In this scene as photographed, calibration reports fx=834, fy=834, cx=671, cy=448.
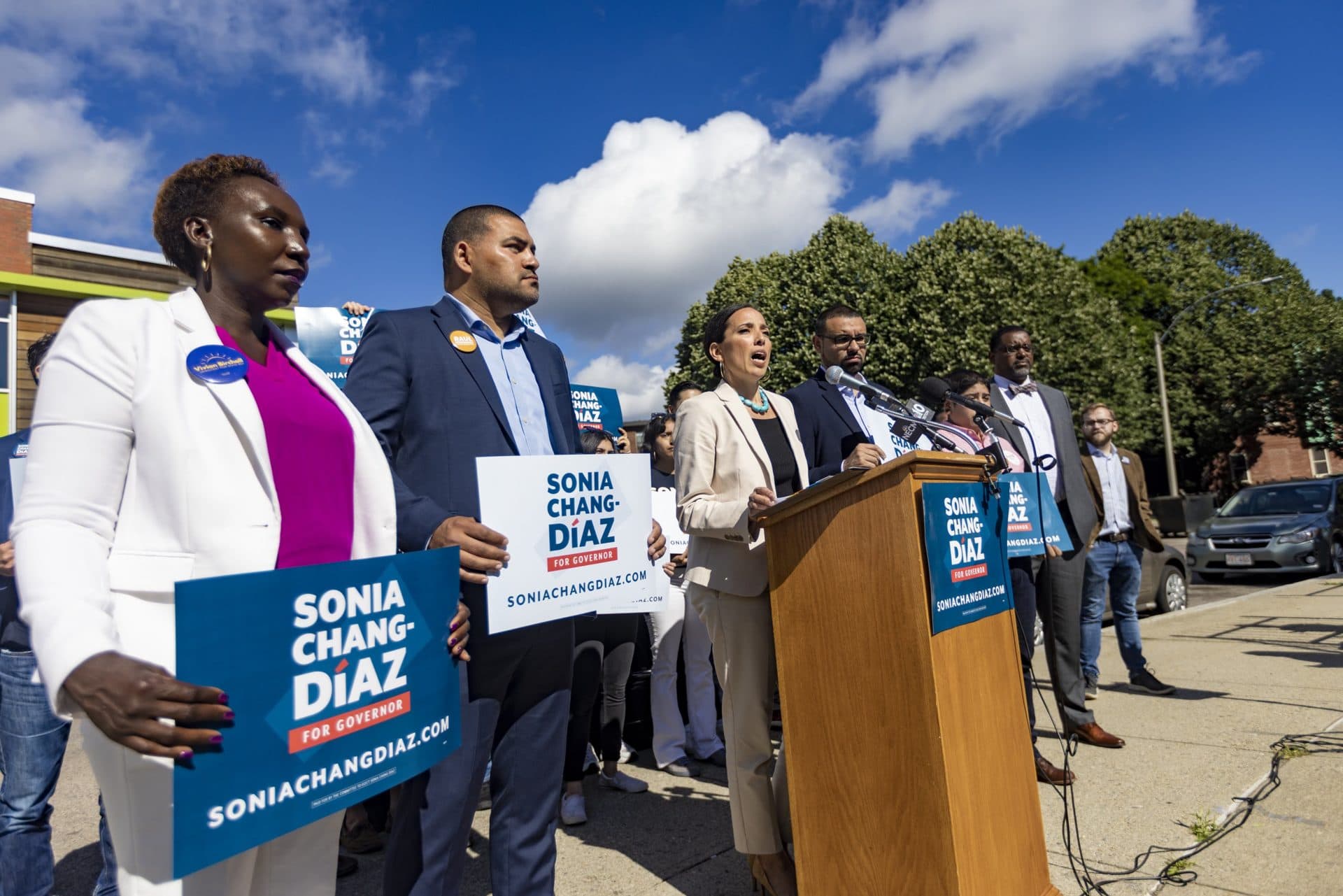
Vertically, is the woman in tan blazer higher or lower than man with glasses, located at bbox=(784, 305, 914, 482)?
lower

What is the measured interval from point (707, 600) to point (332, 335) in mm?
3805

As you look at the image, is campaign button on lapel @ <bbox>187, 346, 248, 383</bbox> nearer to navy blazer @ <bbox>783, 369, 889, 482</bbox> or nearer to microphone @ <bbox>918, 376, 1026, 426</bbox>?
navy blazer @ <bbox>783, 369, 889, 482</bbox>

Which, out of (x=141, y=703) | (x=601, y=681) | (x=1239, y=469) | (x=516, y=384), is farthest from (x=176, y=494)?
(x=1239, y=469)

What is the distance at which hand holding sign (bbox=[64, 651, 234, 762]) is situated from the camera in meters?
1.16

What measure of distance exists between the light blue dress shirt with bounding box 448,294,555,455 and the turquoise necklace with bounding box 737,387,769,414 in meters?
1.04

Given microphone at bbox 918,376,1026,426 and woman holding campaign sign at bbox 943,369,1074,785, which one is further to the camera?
woman holding campaign sign at bbox 943,369,1074,785

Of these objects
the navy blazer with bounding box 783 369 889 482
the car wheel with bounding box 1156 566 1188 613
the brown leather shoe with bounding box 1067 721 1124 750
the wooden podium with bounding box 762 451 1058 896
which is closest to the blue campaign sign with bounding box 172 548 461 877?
the wooden podium with bounding box 762 451 1058 896

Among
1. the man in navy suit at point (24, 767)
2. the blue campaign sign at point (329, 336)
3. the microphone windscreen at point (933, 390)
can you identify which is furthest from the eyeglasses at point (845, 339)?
the blue campaign sign at point (329, 336)

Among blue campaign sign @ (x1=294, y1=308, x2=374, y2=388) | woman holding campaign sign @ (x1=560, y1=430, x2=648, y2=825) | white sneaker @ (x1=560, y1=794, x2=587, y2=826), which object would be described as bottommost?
white sneaker @ (x1=560, y1=794, x2=587, y2=826)

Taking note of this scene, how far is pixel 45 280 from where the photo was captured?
15.2 metres

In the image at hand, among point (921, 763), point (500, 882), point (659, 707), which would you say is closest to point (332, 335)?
point (659, 707)

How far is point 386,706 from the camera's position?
4.96 feet

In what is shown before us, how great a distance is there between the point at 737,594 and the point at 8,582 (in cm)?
259

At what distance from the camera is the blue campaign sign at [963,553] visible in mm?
2400
